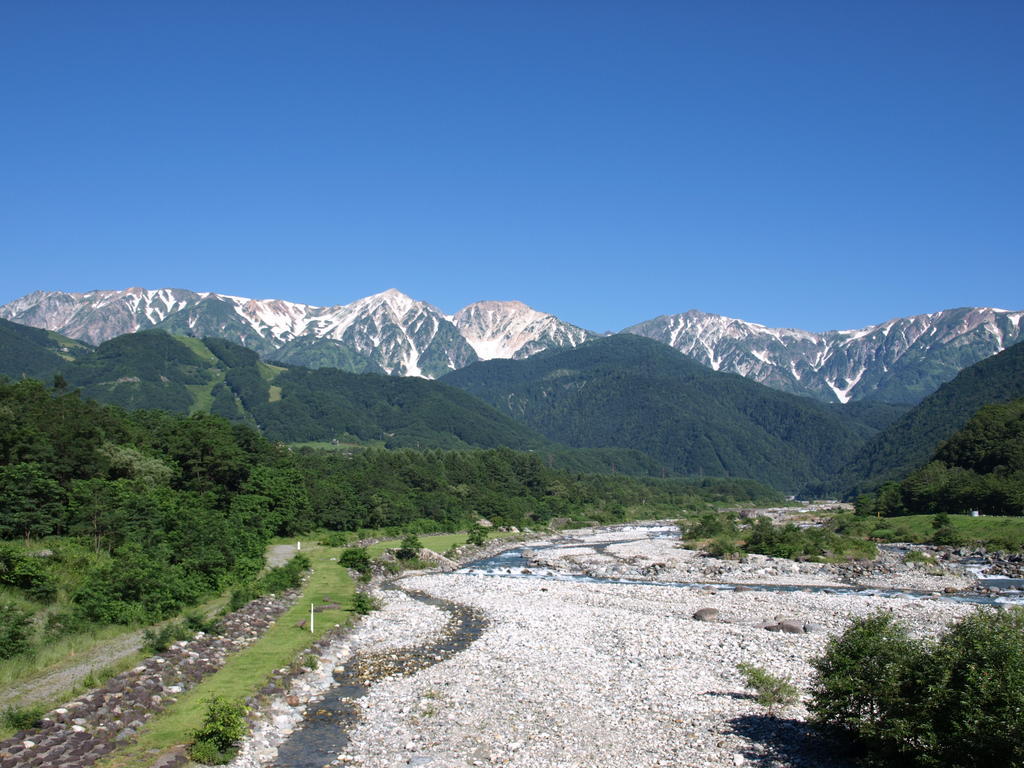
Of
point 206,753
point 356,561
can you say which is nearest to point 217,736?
point 206,753

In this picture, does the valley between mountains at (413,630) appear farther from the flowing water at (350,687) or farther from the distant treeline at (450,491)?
the distant treeline at (450,491)

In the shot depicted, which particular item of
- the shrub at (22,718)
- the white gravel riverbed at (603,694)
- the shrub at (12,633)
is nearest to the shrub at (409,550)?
the white gravel riverbed at (603,694)

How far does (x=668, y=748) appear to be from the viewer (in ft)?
69.1

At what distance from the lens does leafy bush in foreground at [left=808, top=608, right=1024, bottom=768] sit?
50.1 feet

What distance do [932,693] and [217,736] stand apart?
17912mm

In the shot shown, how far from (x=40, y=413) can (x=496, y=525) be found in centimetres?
6934

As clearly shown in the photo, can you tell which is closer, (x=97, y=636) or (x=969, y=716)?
(x=969, y=716)

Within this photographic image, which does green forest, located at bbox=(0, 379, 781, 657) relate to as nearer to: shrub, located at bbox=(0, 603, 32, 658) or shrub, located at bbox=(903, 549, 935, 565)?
shrub, located at bbox=(0, 603, 32, 658)

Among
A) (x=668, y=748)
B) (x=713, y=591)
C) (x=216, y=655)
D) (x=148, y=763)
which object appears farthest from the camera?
(x=713, y=591)

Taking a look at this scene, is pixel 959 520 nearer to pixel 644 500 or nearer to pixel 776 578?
pixel 776 578

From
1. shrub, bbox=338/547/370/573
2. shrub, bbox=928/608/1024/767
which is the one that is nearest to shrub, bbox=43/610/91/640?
shrub, bbox=338/547/370/573

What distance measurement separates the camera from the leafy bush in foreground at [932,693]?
1528cm

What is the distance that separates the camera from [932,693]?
16688 mm

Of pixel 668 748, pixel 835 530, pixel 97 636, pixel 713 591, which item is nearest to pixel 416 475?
pixel 835 530
